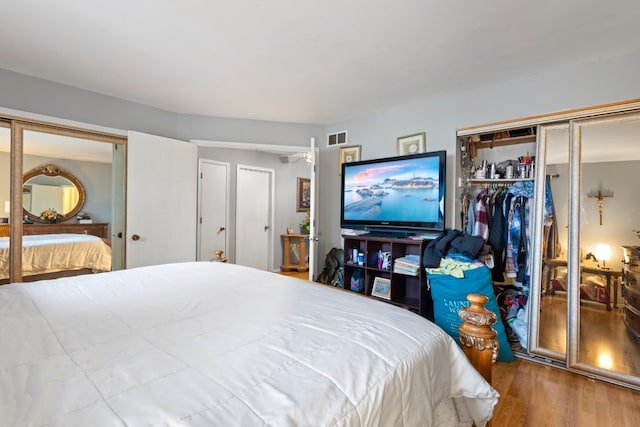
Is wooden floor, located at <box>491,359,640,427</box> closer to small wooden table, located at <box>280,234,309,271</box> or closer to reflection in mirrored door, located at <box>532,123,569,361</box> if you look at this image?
reflection in mirrored door, located at <box>532,123,569,361</box>

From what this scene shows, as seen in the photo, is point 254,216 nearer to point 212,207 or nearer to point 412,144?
point 212,207

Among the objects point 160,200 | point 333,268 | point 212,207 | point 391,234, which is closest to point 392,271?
point 391,234

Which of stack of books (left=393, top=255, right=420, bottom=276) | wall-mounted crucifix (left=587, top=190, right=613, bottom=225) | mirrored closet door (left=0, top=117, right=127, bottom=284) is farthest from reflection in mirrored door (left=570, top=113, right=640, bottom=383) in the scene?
mirrored closet door (left=0, top=117, right=127, bottom=284)

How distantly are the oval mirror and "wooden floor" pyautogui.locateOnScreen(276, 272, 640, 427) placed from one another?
3622mm

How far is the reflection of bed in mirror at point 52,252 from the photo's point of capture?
8.27 feet

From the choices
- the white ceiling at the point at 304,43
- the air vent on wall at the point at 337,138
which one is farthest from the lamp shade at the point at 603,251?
the air vent on wall at the point at 337,138

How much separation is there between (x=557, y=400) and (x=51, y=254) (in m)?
4.03

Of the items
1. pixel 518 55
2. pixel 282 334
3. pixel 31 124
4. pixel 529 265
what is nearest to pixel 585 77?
pixel 518 55

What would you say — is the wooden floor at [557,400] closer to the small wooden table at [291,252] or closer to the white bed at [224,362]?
the white bed at [224,362]

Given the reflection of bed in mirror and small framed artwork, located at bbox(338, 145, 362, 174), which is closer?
the reflection of bed in mirror

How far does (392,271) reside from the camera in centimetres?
286

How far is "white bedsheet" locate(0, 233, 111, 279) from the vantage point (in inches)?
99.1

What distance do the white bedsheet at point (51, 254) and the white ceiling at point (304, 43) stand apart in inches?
54.9

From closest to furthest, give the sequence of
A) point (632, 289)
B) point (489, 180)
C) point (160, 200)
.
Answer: point (632, 289) → point (489, 180) → point (160, 200)
